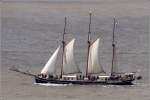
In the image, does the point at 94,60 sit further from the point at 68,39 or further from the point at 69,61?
the point at 68,39

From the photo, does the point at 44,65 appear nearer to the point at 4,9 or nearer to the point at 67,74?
the point at 67,74

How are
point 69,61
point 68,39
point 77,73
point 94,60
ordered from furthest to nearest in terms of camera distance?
point 68,39
point 94,60
point 77,73
point 69,61

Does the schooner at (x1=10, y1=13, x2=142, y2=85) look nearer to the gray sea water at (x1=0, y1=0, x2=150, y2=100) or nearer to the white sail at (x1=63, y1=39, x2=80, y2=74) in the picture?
the white sail at (x1=63, y1=39, x2=80, y2=74)

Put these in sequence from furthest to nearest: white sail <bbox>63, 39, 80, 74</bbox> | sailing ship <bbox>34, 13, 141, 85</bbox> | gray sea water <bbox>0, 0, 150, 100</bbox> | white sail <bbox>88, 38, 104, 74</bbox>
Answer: white sail <bbox>88, 38, 104, 74</bbox> < white sail <bbox>63, 39, 80, 74</bbox> < sailing ship <bbox>34, 13, 141, 85</bbox> < gray sea water <bbox>0, 0, 150, 100</bbox>

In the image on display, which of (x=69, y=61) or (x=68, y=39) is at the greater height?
(x=68, y=39)

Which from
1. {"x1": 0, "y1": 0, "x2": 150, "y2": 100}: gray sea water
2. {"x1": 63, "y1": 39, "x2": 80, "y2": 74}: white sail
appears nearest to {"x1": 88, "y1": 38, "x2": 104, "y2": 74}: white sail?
{"x1": 63, "y1": 39, "x2": 80, "y2": 74}: white sail

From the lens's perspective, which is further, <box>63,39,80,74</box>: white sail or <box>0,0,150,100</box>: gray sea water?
<box>63,39,80,74</box>: white sail

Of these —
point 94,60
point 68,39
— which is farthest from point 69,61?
point 68,39

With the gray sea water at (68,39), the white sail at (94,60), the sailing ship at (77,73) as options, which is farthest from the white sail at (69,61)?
the gray sea water at (68,39)
